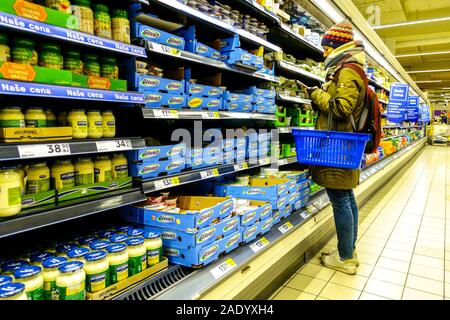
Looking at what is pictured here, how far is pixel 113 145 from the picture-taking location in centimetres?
159

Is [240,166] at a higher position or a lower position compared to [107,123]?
lower

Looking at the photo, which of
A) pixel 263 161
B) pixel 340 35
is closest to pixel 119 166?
pixel 263 161

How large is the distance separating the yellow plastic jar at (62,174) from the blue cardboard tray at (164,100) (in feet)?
1.79

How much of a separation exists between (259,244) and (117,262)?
1066 millimetres

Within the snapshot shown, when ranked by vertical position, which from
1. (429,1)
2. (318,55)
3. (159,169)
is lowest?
(159,169)

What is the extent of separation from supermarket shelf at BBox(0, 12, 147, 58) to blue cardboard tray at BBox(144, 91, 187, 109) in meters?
0.23

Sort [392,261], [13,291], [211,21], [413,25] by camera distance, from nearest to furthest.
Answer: [13,291] → [211,21] → [392,261] → [413,25]

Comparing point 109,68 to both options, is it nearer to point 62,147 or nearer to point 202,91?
point 62,147

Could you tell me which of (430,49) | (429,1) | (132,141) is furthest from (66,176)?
(430,49)

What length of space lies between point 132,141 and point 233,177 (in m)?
1.42

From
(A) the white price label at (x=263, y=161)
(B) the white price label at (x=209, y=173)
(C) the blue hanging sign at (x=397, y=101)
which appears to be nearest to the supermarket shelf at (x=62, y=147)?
(B) the white price label at (x=209, y=173)

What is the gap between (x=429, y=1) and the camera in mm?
9672

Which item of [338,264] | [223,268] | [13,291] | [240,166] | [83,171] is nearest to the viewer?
[13,291]
